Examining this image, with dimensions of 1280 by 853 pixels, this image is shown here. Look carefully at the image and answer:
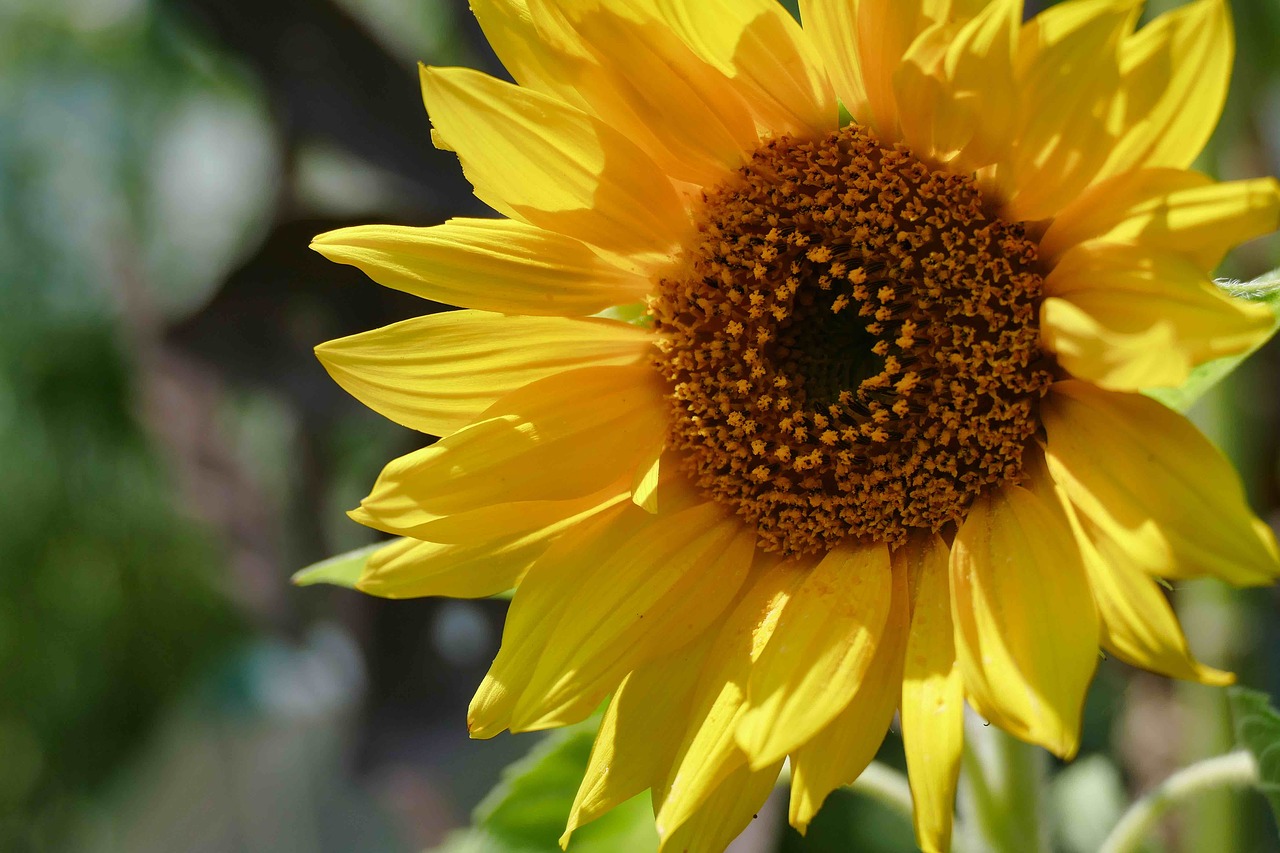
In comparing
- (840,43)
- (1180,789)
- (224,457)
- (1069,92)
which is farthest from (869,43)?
(224,457)

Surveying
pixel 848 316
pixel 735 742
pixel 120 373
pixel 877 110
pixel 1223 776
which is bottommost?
pixel 120 373

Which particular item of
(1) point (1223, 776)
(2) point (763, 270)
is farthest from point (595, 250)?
(1) point (1223, 776)

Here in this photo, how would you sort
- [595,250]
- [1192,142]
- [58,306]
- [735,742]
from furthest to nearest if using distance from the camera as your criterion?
[58,306]
[595,250]
[735,742]
[1192,142]

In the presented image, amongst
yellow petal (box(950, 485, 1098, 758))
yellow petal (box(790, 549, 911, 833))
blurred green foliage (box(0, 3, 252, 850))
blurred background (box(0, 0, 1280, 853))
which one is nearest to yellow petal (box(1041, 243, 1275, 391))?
yellow petal (box(950, 485, 1098, 758))

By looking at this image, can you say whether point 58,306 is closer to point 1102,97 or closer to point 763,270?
point 763,270

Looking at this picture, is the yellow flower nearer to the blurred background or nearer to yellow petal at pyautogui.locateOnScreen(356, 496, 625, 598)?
yellow petal at pyautogui.locateOnScreen(356, 496, 625, 598)
